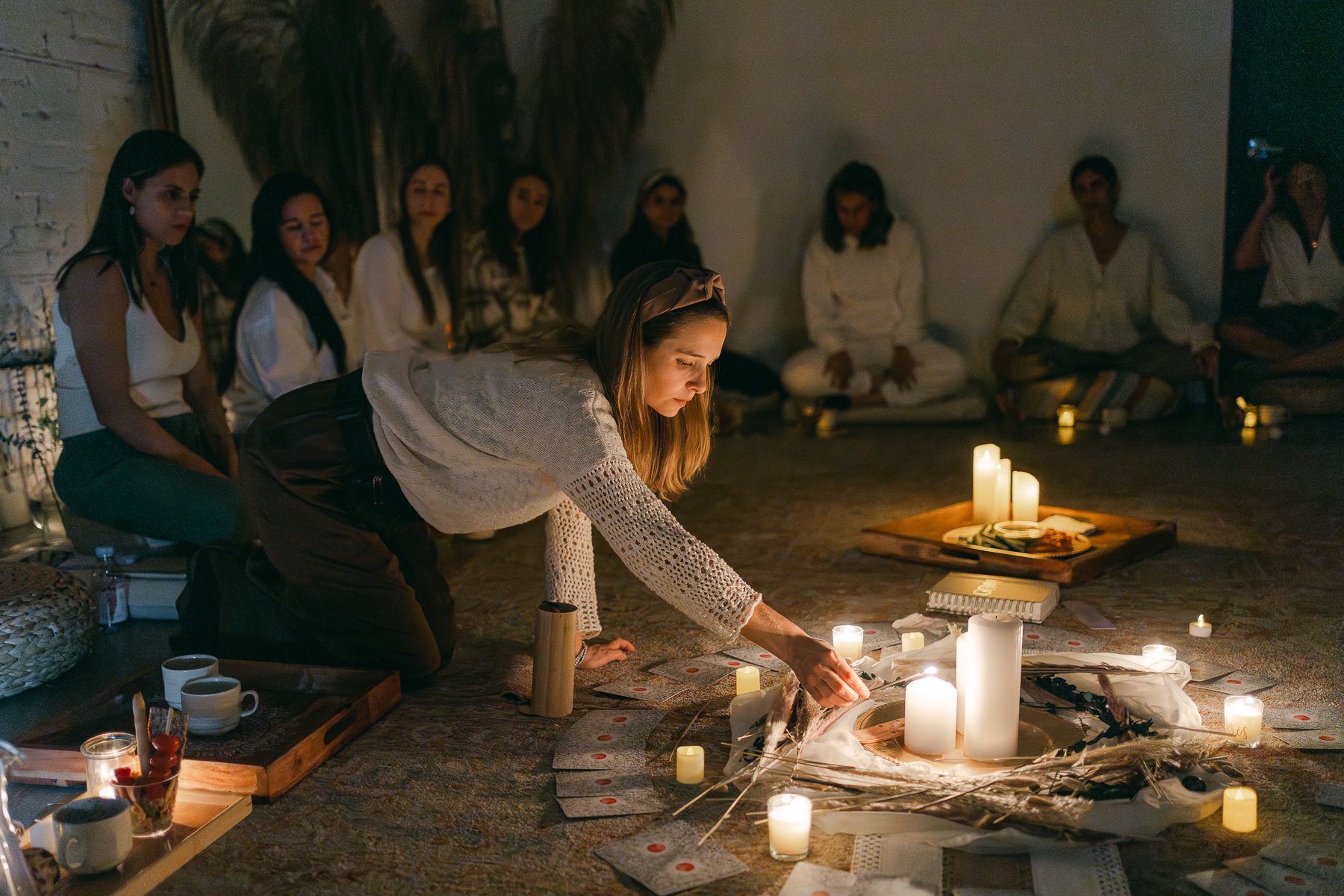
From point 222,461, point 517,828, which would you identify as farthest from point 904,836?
point 222,461

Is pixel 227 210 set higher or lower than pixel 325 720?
higher

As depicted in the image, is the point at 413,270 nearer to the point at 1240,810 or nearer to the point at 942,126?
the point at 942,126

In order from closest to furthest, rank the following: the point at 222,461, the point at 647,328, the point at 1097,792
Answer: the point at 1097,792 → the point at 647,328 → the point at 222,461

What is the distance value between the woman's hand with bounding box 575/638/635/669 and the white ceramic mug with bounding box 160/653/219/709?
31.6 inches

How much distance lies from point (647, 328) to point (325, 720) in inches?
37.9

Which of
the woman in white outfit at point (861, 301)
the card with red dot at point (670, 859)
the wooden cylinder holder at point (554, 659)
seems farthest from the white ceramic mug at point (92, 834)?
the woman in white outfit at point (861, 301)

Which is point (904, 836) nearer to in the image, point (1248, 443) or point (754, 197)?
point (1248, 443)

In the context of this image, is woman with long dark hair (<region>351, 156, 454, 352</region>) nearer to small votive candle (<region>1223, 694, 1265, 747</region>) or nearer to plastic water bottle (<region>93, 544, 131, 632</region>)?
plastic water bottle (<region>93, 544, 131, 632</region>)

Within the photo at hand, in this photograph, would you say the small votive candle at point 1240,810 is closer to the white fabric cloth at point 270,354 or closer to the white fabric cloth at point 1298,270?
the white fabric cloth at point 270,354

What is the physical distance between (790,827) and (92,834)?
1037 millimetres

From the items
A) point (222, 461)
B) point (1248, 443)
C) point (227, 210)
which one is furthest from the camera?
point (1248, 443)

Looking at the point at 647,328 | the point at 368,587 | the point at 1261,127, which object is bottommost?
the point at 368,587

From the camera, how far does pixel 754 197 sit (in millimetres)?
6832

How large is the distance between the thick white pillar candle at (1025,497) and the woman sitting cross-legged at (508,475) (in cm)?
142
